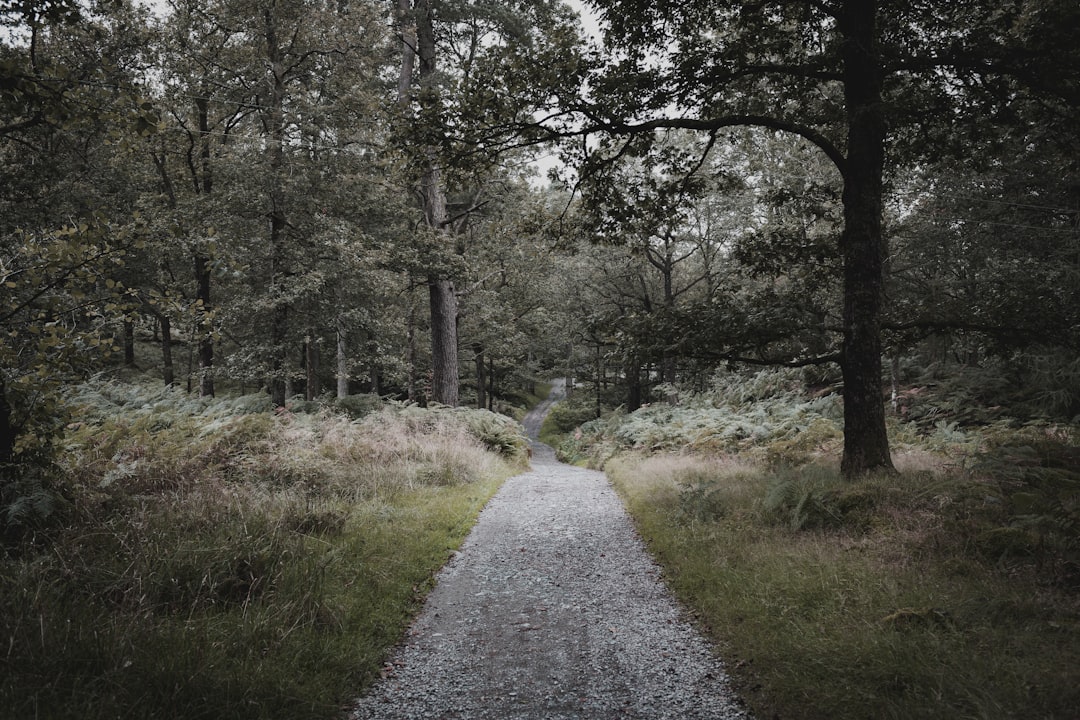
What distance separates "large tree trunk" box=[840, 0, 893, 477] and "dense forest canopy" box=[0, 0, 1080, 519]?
0.13ft

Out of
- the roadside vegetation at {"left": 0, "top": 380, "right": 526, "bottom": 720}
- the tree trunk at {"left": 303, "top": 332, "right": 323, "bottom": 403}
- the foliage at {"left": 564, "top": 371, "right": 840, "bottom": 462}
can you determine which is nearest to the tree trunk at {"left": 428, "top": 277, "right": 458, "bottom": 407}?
the foliage at {"left": 564, "top": 371, "right": 840, "bottom": 462}

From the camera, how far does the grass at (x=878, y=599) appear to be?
10.6 feet

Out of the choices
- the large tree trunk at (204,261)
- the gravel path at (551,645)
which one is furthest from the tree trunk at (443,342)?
the gravel path at (551,645)

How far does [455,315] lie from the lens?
55.8 ft

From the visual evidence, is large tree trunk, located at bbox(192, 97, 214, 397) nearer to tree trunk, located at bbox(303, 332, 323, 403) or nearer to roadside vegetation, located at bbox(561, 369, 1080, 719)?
tree trunk, located at bbox(303, 332, 323, 403)

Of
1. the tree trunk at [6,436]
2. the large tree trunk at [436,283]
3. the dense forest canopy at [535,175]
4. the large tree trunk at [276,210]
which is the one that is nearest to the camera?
the tree trunk at [6,436]

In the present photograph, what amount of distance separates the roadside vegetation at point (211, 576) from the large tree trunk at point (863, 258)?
577 cm

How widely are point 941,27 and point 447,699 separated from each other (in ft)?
32.7

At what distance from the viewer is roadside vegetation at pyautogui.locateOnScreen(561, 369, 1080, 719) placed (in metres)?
3.31

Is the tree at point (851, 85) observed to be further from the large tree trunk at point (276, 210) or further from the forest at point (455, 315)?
the large tree trunk at point (276, 210)

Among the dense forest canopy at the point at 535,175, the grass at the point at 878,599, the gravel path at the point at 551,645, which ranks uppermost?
the dense forest canopy at the point at 535,175

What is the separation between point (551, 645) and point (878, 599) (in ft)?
8.79

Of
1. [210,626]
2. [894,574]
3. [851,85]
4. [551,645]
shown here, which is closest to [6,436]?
[210,626]

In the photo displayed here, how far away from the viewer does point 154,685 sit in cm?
314
